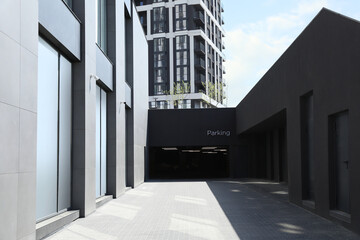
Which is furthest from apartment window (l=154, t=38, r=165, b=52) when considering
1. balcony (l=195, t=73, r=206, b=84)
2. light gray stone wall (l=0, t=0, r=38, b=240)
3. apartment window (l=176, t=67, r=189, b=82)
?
light gray stone wall (l=0, t=0, r=38, b=240)

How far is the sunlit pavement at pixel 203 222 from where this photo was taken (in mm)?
8383

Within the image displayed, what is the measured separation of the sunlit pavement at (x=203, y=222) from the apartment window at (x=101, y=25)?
541 cm

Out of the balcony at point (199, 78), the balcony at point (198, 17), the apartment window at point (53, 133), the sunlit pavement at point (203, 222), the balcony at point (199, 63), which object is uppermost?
the balcony at point (198, 17)

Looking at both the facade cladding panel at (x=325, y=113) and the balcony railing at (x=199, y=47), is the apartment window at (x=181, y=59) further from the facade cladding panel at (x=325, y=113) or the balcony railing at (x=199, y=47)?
the facade cladding panel at (x=325, y=113)

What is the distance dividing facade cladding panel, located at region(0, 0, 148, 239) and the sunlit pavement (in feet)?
2.53

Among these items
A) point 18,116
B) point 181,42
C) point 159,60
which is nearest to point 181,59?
point 181,42

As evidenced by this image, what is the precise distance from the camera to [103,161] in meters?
15.1

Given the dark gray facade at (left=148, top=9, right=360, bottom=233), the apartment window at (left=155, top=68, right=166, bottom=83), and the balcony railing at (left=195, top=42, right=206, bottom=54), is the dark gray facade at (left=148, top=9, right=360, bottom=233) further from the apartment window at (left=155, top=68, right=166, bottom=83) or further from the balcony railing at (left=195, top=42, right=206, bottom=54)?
the balcony railing at (left=195, top=42, right=206, bottom=54)

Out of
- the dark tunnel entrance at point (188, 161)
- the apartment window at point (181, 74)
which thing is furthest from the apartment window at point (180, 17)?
the dark tunnel entrance at point (188, 161)

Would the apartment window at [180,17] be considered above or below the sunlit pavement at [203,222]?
above

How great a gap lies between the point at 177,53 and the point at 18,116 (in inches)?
2564

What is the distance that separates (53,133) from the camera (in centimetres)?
951

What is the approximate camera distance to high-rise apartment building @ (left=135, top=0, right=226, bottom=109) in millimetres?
70125

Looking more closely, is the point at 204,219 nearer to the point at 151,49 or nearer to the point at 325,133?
the point at 325,133
